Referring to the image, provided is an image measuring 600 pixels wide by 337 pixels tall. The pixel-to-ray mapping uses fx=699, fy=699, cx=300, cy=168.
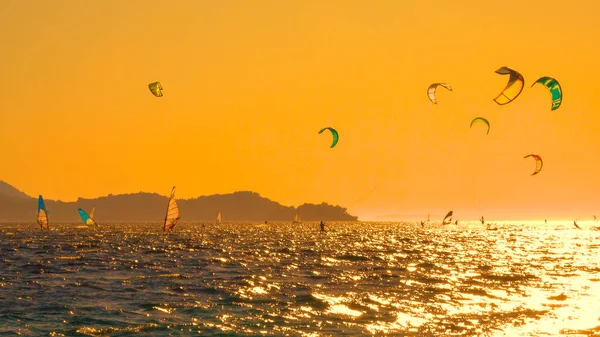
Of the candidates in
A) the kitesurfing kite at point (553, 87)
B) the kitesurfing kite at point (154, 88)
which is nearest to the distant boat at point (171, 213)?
the kitesurfing kite at point (154, 88)

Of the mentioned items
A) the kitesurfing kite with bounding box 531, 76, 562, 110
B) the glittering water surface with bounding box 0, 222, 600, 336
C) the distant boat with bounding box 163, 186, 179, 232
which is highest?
the kitesurfing kite with bounding box 531, 76, 562, 110

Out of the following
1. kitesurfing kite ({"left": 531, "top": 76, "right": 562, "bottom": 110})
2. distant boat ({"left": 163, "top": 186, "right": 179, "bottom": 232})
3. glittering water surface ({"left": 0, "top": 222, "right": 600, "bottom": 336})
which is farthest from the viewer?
distant boat ({"left": 163, "top": 186, "right": 179, "bottom": 232})

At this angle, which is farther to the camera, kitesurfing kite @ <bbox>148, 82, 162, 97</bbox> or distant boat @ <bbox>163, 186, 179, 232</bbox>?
distant boat @ <bbox>163, 186, 179, 232</bbox>

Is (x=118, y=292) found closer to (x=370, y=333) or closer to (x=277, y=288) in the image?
(x=277, y=288)

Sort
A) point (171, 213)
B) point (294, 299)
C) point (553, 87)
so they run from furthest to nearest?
point (171, 213)
point (553, 87)
point (294, 299)

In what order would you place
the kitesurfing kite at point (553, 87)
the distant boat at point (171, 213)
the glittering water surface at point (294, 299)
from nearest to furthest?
the glittering water surface at point (294, 299), the kitesurfing kite at point (553, 87), the distant boat at point (171, 213)

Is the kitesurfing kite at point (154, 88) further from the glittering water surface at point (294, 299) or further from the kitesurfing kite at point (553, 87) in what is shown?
the kitesurfing kite at point (553, 87)

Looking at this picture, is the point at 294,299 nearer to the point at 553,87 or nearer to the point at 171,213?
the point at 553,87

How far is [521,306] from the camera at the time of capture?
77.7 ft

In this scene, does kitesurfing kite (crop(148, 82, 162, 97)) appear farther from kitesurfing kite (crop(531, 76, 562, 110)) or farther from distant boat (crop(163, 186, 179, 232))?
distant boat (crop(163, 186, 179, 232))

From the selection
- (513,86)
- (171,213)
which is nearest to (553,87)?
(513,86)

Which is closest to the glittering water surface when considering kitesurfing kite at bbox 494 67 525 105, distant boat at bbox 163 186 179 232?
kitesurfing kite at bbox 494 67 525 105

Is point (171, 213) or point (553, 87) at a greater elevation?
point (553, 87)

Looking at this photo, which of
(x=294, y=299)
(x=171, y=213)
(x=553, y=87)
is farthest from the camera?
(x=171, y=213)
